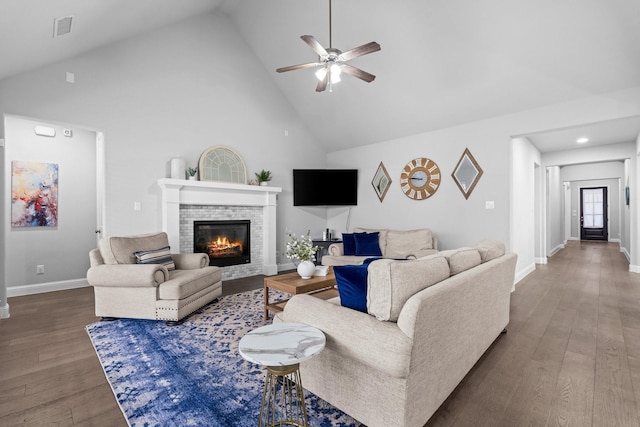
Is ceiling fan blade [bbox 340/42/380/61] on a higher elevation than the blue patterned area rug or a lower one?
higher

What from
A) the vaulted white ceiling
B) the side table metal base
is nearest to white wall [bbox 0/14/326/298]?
the vaulted white ceiling

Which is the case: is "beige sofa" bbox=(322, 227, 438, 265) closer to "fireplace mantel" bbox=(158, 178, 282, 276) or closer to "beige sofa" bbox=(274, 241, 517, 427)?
"fireplace mantel" bbox=(158, 178, 282, 276)

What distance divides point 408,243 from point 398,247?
0.17m

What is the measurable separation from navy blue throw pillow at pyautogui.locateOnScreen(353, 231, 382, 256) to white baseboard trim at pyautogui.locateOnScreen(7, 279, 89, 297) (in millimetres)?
4283

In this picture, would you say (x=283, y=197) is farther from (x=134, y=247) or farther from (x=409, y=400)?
(x=409, y=400)

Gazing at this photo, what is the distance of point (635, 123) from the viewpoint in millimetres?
4875

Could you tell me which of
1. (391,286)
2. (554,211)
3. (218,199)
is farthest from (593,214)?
(391,286)

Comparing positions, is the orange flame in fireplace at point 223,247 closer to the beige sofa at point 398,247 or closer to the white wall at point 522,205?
the beige sofa at point 398,247

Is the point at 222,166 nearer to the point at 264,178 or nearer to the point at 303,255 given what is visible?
the point at 264,178

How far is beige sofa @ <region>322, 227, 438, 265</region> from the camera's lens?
193 inches

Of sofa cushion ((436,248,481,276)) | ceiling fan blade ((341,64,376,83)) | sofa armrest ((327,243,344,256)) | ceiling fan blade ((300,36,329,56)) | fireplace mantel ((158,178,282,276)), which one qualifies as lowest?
sofa armrest ((327,243,344,256))

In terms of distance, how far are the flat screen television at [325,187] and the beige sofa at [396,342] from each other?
446cm

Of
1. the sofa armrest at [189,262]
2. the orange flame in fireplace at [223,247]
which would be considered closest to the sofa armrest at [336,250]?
the orange flame in fireplace at [223,247]

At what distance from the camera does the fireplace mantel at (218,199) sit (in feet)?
14.8
